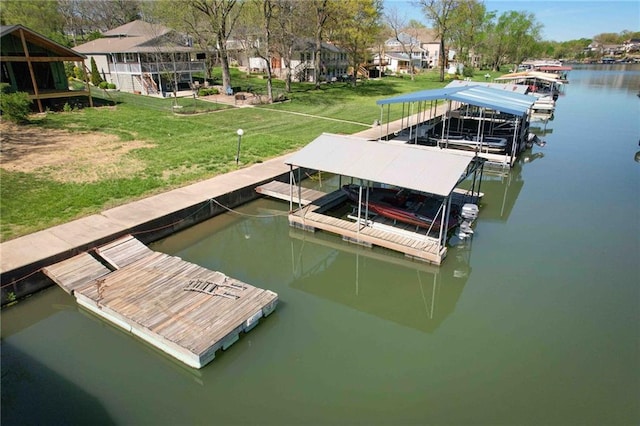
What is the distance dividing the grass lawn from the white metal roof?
511 centimetres

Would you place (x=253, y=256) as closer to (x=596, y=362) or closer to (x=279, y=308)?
(x=279, y=308)

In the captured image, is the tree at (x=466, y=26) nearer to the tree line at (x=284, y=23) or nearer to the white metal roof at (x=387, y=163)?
the tree line at (x=284, y=23)

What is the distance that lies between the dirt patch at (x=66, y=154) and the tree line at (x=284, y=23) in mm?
15636

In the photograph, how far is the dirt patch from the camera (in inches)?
578

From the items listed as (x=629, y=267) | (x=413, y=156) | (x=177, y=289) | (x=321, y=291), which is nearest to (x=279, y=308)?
(x=321, y=291)

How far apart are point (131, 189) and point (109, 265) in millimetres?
3854

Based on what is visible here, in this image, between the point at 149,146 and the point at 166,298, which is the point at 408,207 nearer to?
the point at 166,298

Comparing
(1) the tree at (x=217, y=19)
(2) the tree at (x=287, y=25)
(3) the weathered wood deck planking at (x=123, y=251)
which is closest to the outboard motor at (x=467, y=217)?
(3) the weathered wood deck planking at (x=123, y=251)

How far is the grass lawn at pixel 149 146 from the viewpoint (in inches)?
484

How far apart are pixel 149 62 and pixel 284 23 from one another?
36.7 feet

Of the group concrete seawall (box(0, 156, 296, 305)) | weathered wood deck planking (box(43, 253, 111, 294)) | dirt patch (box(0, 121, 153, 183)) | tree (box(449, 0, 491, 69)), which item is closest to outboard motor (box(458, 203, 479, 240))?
concrete seawall (box(0, 156, 296, 305))

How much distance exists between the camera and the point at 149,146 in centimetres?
1856

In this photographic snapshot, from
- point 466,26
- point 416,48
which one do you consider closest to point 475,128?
point 466,26

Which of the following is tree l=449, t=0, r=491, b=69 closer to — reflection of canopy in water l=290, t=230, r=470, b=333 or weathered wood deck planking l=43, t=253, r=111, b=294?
reflection of canopy in water l=290, t=230, r=470, b=333
